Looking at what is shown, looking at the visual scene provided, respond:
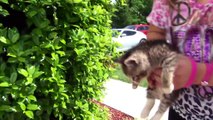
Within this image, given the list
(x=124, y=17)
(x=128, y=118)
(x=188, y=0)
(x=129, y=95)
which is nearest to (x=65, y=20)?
(x=188, y=0)

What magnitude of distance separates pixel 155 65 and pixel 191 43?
0.17m

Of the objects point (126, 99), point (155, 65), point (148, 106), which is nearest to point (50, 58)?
point (148, 106)

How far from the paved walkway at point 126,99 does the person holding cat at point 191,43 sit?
4660mm

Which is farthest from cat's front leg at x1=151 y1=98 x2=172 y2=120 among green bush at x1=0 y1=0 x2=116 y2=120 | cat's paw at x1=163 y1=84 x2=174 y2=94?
green bush at x1=0 y1=0 x2=116 y2=120

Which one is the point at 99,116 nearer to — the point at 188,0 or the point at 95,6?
the point at 95,6

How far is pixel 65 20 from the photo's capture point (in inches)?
127

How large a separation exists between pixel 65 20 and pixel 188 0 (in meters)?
1.58

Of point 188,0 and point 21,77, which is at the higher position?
point 188,0

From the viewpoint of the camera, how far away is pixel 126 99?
8492mm

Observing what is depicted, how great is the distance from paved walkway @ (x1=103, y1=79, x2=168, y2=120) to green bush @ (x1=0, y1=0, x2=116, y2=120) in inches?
124

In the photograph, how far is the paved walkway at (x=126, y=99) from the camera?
735 cm

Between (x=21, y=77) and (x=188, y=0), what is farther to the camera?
(x=21, y=77)

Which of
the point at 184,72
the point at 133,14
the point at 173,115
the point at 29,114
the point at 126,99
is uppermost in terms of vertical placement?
the point at 133,14

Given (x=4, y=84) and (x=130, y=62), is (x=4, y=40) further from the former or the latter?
(x=130, y=62)
